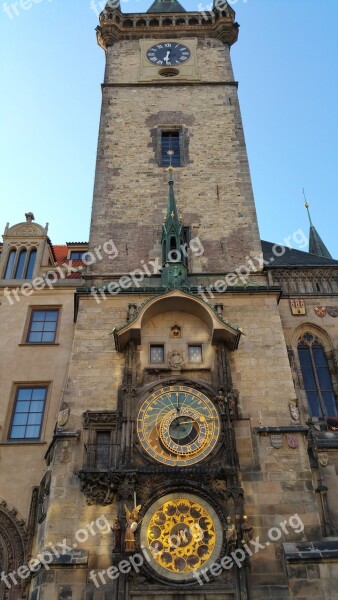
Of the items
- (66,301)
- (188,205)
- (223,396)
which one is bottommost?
(223,396)

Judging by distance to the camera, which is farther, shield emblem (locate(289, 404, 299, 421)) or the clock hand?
the clock hand

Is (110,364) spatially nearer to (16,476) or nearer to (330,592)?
(16,476)

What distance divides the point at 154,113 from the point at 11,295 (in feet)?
26.2

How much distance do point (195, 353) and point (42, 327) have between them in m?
4.70

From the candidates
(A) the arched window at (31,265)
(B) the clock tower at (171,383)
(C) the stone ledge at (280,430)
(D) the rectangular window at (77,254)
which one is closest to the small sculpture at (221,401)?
(B) the clock tower at (171,383)

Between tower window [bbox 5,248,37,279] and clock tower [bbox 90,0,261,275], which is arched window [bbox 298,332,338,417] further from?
tower window [bbox 5,248,37,279]

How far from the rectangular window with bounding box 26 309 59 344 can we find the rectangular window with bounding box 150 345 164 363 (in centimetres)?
339

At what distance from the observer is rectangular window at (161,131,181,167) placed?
1781 cm

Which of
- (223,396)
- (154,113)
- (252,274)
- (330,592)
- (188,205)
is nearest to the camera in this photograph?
(330,592)

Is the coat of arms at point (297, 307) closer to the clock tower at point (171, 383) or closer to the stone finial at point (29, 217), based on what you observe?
the clock tower at point (171, 383)

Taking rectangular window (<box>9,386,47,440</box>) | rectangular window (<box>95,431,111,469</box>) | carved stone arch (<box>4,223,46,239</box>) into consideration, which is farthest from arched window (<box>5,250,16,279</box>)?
rectangular window (<box>95,431,111,469</box>)

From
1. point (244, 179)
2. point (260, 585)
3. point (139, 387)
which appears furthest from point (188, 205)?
point (260, 585)

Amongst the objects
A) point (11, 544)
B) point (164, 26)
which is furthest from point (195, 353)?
point (164, 26)

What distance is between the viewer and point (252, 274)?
14.8 m
